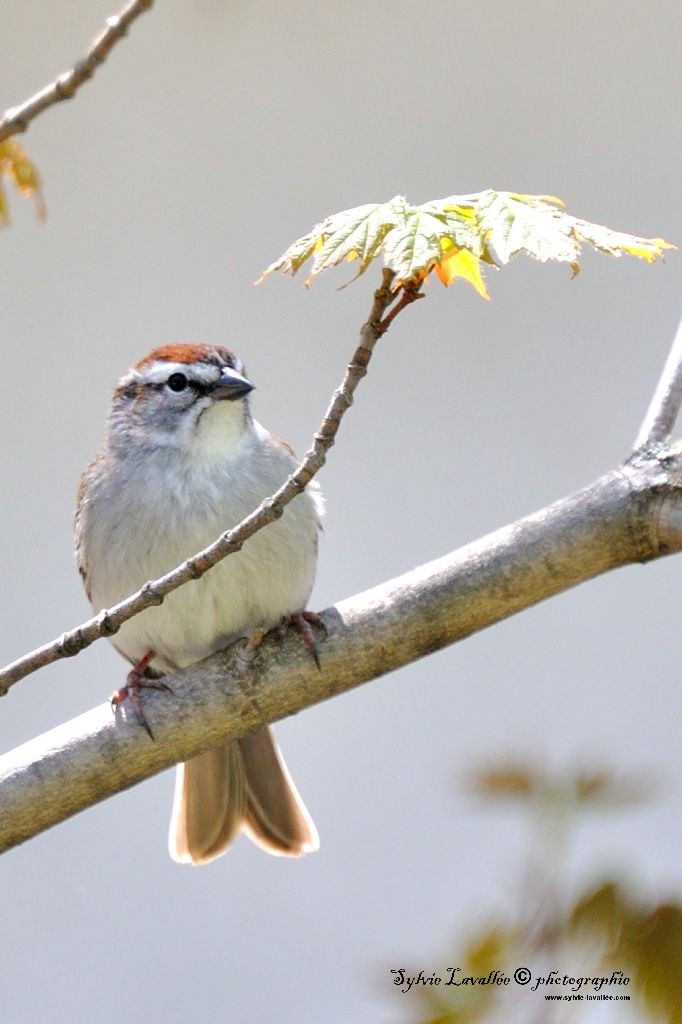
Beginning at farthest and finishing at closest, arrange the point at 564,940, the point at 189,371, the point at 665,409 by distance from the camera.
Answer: the point at 189,371
the point at 665,409
the point at 564,940

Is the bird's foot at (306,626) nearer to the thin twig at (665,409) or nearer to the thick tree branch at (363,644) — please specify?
the thick tree branch at (363,644)

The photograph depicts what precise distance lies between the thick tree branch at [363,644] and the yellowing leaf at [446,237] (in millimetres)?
499

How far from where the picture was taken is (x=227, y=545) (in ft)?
5.79

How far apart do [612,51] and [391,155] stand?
62 centimetres

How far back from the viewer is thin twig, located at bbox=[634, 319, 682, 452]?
2.12m

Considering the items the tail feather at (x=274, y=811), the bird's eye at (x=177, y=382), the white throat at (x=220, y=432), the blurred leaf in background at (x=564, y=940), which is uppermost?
the bird's eye at (x=177, y=382)

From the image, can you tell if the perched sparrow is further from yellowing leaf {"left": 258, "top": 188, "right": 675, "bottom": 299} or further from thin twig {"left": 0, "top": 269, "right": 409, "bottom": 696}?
yellowing leaf {"left": 258, "top": 188, "right": 675, "bottom": 299}

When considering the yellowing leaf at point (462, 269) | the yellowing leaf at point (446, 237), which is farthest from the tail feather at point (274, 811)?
the yellowing leaf at point (446, 237)

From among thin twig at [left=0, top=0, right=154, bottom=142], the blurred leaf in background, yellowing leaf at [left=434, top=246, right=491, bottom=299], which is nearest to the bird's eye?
yellowing leaf at [left=434, top=246, right=491, bottom=299]

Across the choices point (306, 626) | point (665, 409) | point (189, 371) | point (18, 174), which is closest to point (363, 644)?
point (306, 626)

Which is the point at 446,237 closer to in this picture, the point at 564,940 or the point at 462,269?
the point at 462,269

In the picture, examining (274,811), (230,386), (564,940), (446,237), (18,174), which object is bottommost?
(564,940)

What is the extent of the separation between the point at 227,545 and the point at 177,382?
0.95 m

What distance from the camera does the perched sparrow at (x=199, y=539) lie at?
250 centimetres
